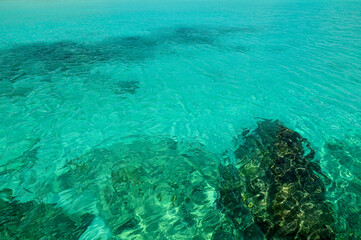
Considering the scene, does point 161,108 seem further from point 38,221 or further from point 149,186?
point 38,221

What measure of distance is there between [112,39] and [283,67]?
17806 mm

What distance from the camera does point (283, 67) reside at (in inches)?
578

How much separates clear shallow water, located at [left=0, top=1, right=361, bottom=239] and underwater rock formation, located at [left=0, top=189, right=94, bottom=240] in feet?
0.64

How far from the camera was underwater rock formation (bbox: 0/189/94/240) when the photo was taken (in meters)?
4.87

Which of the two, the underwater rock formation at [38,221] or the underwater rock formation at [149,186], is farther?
the underwater rock formation at [149,186]

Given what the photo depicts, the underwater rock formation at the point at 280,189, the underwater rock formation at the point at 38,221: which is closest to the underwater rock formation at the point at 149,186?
the underwater rock formation at the point at 38,221

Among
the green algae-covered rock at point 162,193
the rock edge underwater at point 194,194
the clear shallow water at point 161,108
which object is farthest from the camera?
the clear shallow water at point 161,108

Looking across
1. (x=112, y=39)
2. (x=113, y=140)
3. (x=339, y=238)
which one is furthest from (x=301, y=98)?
(x=112, y=39)

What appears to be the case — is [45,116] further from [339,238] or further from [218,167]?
[339,238]

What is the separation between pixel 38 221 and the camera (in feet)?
17.0

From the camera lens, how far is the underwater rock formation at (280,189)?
4.78 meters

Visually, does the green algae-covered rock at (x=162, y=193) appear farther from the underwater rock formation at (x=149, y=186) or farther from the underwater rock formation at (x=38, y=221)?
the underwater rock formation at (x=38, y=221)

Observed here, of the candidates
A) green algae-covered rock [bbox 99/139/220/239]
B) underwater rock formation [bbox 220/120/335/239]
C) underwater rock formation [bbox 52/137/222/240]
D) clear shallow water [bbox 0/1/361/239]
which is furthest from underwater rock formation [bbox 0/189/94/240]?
underwater rock formation [bbox 220/120/335/239]

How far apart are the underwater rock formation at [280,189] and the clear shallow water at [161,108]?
482mm
